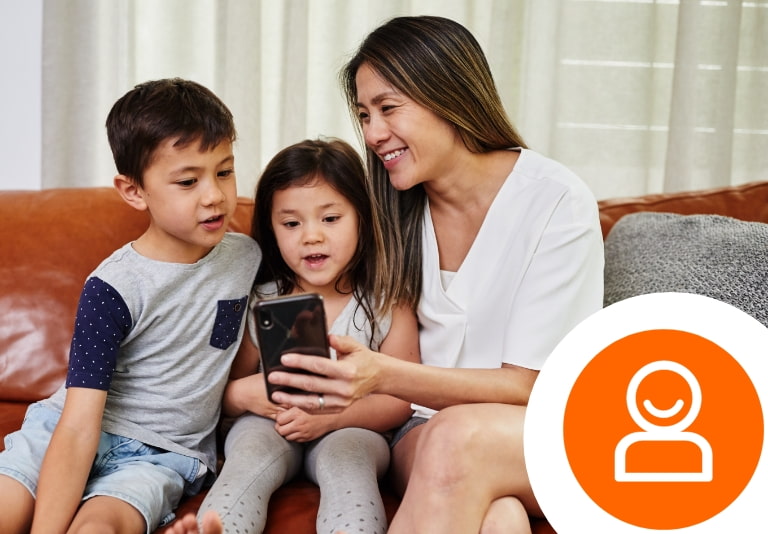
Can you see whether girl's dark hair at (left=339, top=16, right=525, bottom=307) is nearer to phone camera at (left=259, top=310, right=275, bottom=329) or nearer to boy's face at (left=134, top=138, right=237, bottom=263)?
boy's face at (left=134, top=138, right=237, bottom=263)

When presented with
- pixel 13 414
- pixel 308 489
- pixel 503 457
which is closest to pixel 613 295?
pixel 503 457

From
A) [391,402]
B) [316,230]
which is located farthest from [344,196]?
[391,402]

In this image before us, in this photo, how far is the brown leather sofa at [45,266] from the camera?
1817 millimetres

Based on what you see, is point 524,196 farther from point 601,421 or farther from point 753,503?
point 753,503

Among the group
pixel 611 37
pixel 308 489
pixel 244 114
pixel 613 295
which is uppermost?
pixel 611 37

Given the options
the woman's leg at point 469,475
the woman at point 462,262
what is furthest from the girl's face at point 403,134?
the woman's leg at point 469,475

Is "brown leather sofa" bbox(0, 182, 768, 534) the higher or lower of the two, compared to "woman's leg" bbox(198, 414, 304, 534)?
higher

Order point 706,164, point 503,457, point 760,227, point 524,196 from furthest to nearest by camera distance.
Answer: point 706,164
point 760,227
point 524,196
point 503,457

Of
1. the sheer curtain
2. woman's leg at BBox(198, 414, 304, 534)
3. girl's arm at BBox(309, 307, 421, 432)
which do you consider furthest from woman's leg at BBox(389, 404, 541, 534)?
the sheer curtain

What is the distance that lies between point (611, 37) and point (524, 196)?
1276 millimetres

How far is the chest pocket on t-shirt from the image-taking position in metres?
1.57

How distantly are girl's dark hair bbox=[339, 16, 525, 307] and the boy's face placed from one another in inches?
11.9

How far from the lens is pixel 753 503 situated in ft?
4.09

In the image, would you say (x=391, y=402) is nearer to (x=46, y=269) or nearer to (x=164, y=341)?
(x=164, y=341)
